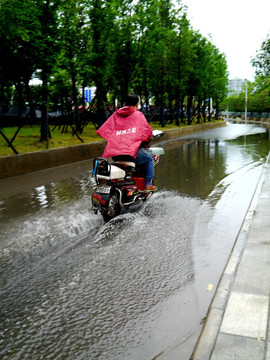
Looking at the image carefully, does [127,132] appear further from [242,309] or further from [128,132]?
[242,309]

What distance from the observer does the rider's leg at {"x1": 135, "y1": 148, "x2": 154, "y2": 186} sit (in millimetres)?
6621

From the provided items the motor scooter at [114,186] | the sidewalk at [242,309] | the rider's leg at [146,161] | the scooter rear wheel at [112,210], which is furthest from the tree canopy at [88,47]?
the sidewalk at [242,309]

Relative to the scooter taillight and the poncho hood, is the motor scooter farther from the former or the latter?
the poncho hood

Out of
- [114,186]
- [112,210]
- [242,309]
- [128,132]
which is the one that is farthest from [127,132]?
[242,309]

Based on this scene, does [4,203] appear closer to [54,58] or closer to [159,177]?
[159,177]

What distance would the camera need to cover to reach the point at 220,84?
164 feet

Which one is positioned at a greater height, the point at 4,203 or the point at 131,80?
the point at 131,80

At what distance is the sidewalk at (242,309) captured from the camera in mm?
2715

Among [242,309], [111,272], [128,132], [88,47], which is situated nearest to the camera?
[242,309]

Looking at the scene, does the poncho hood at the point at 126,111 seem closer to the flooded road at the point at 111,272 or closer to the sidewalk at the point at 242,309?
the flooded road at the point at 111,272

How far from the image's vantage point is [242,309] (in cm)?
326

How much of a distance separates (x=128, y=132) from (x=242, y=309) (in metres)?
3.77

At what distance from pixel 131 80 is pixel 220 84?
96.8 ft

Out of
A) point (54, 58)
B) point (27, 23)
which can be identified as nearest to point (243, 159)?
point (54, 58)
